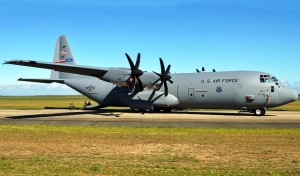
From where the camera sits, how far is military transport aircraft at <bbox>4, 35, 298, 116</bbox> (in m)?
28.9

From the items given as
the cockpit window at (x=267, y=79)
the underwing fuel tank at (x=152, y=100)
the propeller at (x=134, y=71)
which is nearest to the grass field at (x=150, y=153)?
the cockpit window at (x=267, y=79)

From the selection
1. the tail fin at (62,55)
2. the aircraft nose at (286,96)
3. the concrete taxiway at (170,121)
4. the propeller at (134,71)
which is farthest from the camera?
the tail fin at (62,55)

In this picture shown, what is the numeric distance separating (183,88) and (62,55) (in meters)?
16.4

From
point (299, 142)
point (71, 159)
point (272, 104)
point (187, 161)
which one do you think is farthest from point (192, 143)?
point (272, 104)

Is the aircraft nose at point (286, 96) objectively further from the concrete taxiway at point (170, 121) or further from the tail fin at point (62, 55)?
the tail fin at point (62, 55)

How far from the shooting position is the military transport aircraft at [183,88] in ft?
94.7

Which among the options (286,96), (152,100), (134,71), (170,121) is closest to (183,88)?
(152,100)

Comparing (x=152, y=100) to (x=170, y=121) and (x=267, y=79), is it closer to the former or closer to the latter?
(x=170, y=121)

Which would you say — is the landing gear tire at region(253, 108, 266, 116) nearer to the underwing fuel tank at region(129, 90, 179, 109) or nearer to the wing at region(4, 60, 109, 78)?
the underwing fuel tank at region(129, 90, 179, 109)

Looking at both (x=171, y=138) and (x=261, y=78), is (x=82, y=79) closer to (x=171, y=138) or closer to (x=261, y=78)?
(x=261, y=78)

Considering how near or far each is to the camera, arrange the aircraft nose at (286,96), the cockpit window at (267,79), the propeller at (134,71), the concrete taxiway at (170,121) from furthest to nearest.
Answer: the propeller at (134,71), the cockpit window at (267,79), the aircraft nose at (286,96), the concrete taxiway at (170,121)

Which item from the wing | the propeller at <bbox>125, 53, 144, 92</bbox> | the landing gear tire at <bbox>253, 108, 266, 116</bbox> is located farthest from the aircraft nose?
the wing

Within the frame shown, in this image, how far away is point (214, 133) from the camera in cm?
1730

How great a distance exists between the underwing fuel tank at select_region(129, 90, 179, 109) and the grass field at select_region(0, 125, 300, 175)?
50.4ft
